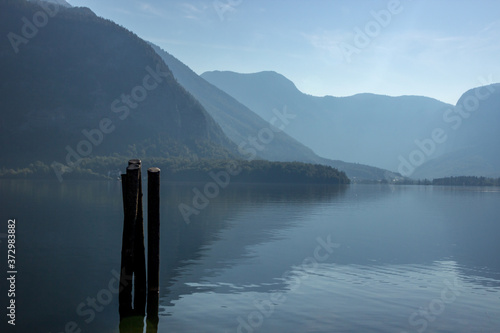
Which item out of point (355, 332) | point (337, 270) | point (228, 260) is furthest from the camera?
point (228, 260)

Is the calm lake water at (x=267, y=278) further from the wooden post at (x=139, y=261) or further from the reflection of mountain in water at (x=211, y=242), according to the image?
the wooden post at (x=139, y=261)

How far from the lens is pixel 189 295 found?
25156 millimetres

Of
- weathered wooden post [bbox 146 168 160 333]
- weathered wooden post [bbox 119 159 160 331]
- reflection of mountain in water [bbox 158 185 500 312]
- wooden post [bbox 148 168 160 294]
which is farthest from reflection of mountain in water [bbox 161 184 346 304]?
wooden post [bbox 148 168 160 294]

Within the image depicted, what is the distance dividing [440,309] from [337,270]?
950cm

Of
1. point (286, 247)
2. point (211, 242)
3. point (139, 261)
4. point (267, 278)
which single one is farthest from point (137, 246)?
point (211, 242)

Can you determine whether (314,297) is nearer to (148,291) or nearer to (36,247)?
(148,291)

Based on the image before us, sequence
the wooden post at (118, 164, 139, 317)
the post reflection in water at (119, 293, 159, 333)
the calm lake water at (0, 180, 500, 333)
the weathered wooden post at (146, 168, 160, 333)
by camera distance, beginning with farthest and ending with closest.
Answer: the calm lake water at (0, 180, 500, 333), the weathered wooden post at (146, 168, 160, 333), the post reflection in water at (119, 293, 159, 333), the wooden post at (118, 164, 139, 317)

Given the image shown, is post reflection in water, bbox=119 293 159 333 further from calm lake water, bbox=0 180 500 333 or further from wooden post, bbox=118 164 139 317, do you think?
wooden post, bbox=118 164 139 317

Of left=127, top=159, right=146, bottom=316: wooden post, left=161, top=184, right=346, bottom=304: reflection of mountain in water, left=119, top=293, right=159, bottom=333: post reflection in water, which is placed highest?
left=127, top=159, right=146, bottom=316: wooden post

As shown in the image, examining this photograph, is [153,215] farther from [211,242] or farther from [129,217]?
[211,242]

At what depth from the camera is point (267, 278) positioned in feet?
99.3

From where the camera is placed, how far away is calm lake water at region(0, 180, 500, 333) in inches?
856

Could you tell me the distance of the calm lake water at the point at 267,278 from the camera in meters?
21.7

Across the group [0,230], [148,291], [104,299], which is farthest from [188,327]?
[0,230]
